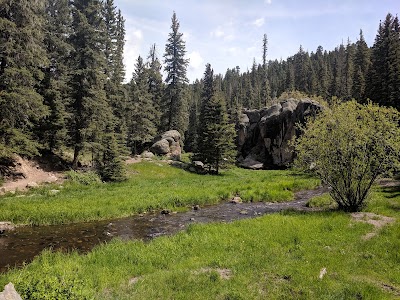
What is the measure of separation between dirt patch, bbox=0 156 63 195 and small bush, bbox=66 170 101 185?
3.38ft

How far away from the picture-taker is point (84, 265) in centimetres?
1272

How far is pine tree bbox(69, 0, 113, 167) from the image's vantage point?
37.2 metres

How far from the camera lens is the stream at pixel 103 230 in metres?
15.6

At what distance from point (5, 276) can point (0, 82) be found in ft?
70.3

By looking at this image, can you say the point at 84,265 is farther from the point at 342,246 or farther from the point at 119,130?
the point at 119,130

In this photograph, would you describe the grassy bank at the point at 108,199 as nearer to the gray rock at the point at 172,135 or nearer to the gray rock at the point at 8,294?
the gray rock at the point at 8,294

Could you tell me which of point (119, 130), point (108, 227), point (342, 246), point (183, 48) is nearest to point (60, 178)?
point (108, 227)

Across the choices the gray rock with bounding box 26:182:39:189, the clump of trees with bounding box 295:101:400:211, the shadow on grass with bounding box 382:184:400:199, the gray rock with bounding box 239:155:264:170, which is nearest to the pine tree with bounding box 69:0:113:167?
the gray rock with bounding box 26:182:39:189

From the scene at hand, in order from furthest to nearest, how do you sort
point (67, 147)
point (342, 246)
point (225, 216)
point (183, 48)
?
point (183, 48) → point (67, 147) → point (225, 216) → point (342, 246)

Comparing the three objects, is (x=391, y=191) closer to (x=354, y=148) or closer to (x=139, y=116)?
(x=354, y=148)

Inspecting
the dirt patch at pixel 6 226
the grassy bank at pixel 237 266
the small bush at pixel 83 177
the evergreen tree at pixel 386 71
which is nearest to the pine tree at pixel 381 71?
the evergreen tree at pixel 386 71

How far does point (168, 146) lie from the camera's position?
5547 centimetres

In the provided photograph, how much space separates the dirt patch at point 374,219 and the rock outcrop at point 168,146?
3752 cm

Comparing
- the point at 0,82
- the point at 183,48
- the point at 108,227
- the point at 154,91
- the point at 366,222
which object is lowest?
the point at 108,227
